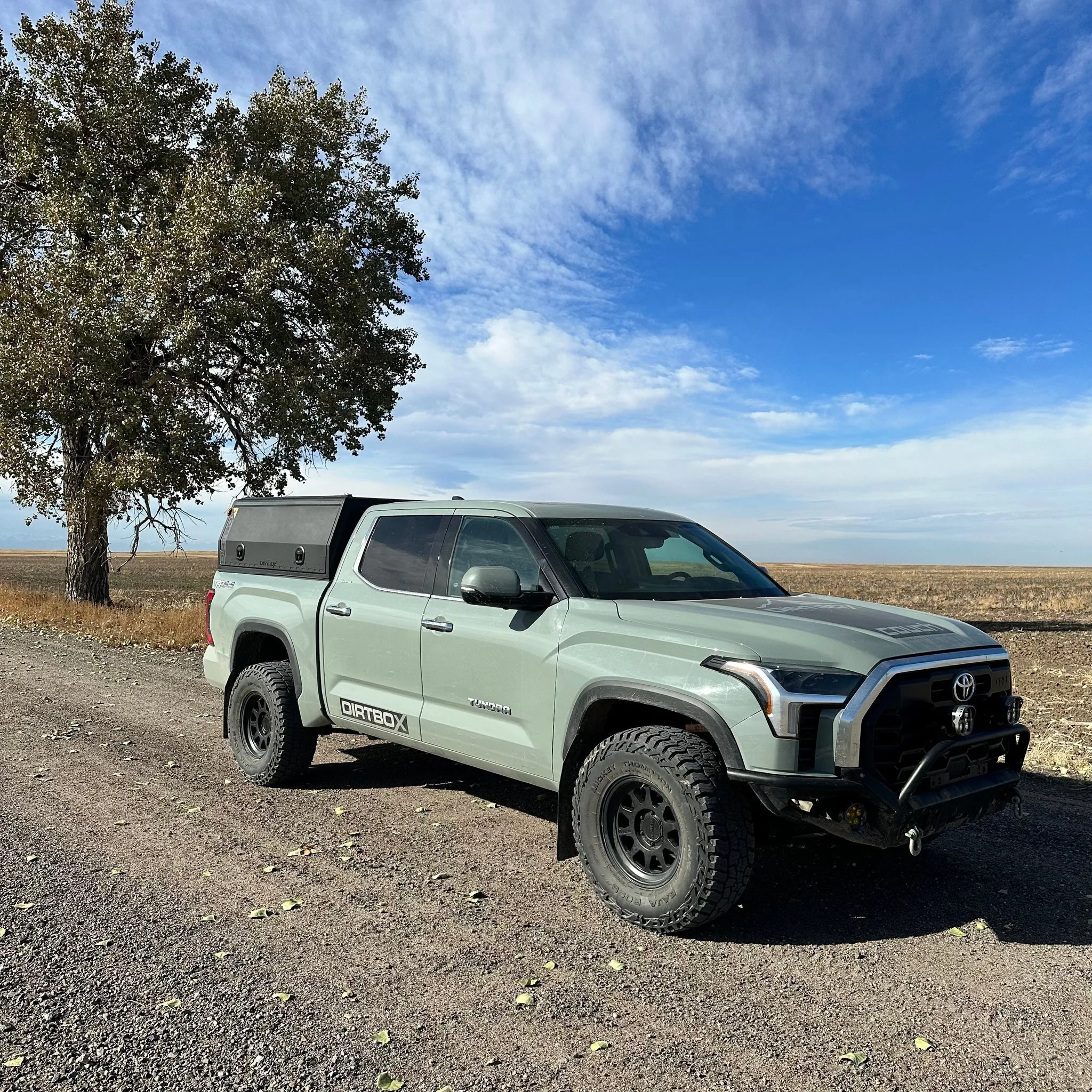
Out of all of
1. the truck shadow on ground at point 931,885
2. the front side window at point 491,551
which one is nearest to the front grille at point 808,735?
the truck shadow on ground at point 931,885

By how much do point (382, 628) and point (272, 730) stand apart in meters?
1.35

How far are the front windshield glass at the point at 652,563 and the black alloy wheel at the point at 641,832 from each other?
0.99 m

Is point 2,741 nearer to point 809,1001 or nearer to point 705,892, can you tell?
point 705,892

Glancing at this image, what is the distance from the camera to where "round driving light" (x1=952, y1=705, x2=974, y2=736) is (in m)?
3.90

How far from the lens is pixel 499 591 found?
4.29 meters

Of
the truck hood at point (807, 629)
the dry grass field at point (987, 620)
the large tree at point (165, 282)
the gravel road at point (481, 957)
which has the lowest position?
the gravel road at point (481, 957)

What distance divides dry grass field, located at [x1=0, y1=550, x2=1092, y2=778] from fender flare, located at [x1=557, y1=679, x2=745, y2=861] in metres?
4.47

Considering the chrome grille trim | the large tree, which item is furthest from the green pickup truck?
the large tree

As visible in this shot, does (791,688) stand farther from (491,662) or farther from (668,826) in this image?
(491,662)

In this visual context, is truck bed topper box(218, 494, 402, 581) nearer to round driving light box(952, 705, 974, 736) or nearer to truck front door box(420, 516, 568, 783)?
truck front door box(420, 516, 568, 783)

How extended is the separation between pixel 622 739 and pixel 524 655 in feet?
2.41

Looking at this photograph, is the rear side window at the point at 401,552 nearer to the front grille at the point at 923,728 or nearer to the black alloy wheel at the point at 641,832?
the black alloy wheel at the point at 641,832

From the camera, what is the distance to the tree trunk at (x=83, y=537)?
1798 cm

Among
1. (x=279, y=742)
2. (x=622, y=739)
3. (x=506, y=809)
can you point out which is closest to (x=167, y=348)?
(x=279, y=742)
